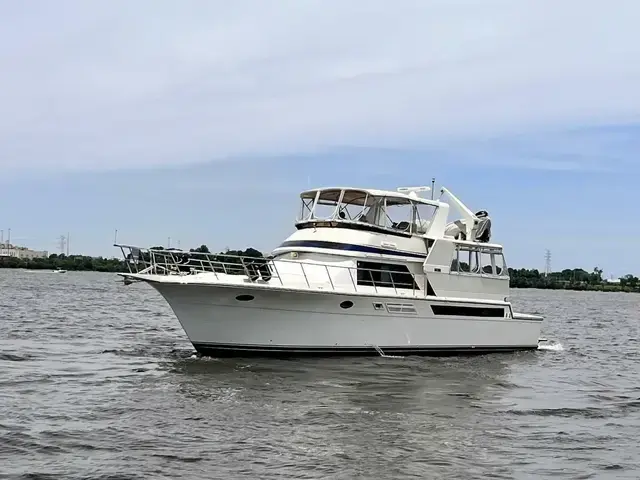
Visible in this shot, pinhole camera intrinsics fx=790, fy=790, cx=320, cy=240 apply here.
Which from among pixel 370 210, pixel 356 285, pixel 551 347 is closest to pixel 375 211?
pixel 370 210

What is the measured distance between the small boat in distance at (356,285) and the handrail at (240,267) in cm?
3

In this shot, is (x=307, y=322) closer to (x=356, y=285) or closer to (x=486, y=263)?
(x=356, y=285)

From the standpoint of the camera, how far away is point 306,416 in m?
13.2

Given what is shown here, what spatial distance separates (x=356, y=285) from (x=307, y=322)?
177 centimetres

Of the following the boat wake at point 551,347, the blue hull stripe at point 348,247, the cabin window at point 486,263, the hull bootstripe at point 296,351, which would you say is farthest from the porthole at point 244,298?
the boat wake at point 551,347

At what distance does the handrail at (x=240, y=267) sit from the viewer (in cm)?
1842

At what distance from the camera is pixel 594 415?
573 inches

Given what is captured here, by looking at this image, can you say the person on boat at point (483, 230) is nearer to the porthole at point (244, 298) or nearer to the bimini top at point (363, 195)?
the bimini top at point (363, 195)

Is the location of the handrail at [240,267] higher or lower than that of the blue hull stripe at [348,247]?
lower

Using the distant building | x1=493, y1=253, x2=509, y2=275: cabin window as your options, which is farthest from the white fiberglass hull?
the distant building

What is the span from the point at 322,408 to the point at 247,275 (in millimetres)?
5021

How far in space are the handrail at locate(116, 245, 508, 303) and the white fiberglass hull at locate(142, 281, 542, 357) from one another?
44 centimetres

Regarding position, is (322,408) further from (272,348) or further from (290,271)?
(290,271)

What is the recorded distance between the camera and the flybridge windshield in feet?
70.7
